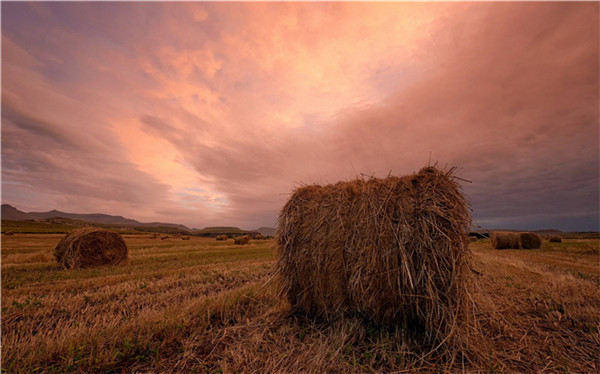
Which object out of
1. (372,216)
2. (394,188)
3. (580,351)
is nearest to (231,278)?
(372,216)

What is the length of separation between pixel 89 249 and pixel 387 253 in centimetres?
1275

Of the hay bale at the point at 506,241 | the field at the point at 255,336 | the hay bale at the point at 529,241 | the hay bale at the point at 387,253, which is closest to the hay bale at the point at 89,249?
the field at the point at 255,336

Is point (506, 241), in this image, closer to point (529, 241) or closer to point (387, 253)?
point (529, 241)

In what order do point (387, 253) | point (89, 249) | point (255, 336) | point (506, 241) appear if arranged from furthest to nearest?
point (506, 241) < point (89, 249) < point (387, 253) < point (255, 336)

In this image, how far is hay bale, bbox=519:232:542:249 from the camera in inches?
770

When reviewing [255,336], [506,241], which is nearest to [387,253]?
[255,336]

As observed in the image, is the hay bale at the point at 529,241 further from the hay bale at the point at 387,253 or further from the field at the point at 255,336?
the hay bale at the point at 387,253

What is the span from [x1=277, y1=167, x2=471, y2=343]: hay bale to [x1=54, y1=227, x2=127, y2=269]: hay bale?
1035 cm

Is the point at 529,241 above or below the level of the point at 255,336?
below

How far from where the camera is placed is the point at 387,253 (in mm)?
3635

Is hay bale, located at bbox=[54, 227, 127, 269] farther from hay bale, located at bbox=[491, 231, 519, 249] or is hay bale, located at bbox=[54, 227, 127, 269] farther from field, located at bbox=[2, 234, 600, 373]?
hay bale, located at bbox=[491, 231, 519, 249]

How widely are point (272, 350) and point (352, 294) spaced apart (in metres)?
1.54

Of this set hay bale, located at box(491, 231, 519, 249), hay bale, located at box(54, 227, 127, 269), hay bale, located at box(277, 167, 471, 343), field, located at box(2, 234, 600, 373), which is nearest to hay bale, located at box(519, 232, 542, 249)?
hay bale, located at box(491, 231, 519, 249)

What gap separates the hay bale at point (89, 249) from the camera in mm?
9711
